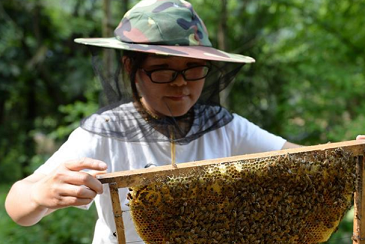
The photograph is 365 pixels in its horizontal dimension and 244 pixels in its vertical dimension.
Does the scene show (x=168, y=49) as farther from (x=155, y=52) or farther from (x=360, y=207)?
(x=360, y=207)

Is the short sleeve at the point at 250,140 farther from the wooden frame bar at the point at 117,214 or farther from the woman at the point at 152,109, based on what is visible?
the wooden frame bar at the point at 117,214

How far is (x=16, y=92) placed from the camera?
27.7ft

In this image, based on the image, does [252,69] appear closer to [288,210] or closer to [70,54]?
[70,54]

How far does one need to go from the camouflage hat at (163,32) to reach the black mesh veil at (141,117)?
0.10m

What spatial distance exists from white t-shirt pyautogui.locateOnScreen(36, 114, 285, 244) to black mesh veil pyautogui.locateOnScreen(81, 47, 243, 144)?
47mm

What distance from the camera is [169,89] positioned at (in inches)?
71.9

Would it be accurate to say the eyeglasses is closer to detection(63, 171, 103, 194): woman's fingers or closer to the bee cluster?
the bee cluster

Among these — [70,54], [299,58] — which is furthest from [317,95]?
[70,54]

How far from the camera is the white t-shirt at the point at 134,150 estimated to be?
1.75 metres

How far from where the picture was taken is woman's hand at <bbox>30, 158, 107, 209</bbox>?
133 centimetres

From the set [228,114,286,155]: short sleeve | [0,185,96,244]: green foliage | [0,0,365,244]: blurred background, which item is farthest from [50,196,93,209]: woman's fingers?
[0,185,96,244]: green foliage

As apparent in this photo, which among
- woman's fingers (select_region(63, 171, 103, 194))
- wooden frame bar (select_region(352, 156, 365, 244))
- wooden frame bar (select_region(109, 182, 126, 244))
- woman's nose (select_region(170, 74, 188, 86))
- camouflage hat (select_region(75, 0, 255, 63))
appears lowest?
wooden frame bar (select_region(352, 156, 365, 244))

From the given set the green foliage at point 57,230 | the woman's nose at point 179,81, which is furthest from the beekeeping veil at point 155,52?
the green foliage at point 57,230

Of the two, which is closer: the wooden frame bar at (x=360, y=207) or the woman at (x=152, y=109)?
the wooden frame bar at (x=360, y=207)
